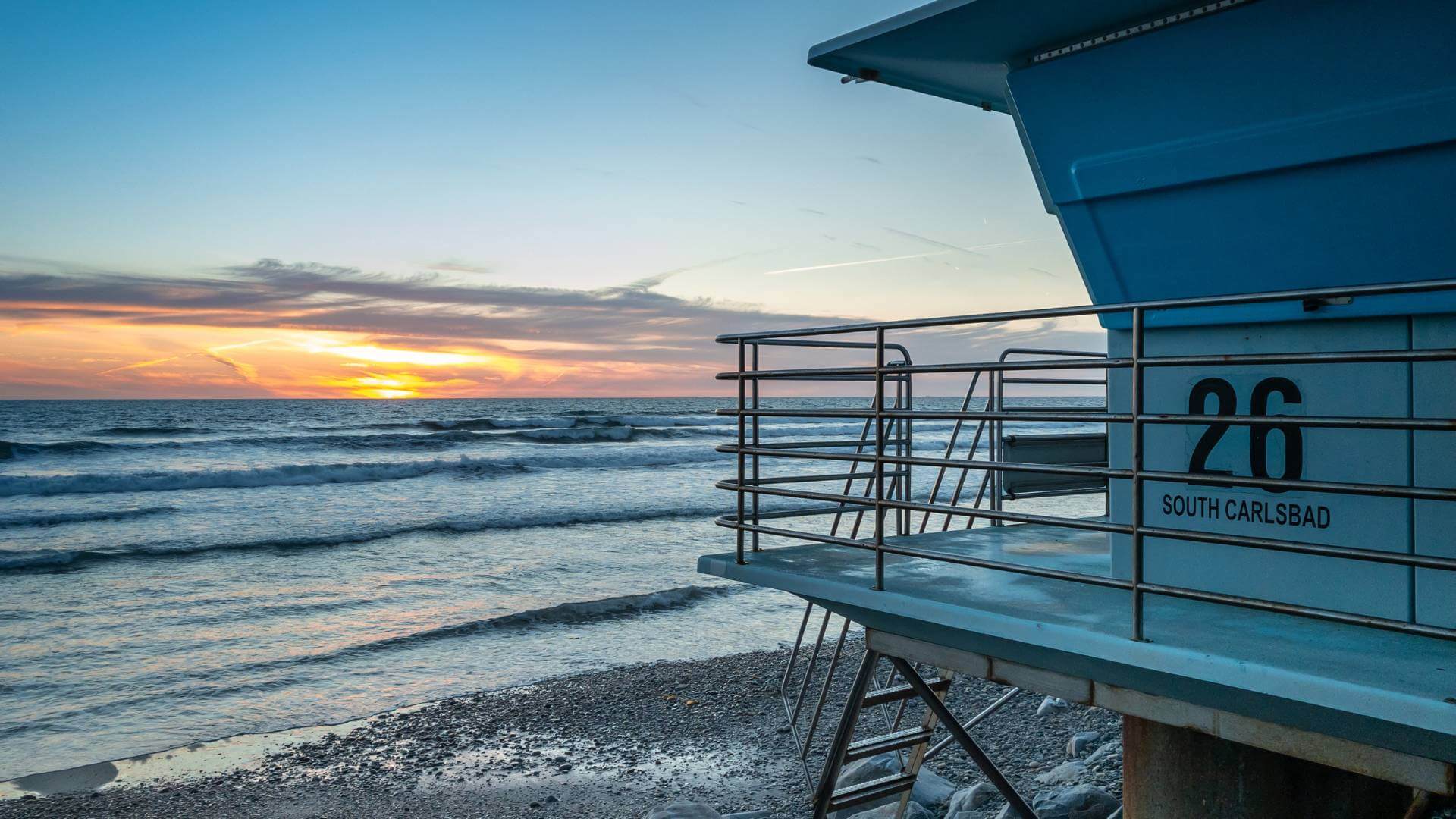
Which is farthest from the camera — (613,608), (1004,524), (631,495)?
(631,495)

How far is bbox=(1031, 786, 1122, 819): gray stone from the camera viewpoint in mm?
5910

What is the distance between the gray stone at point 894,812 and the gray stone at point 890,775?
15 centimetres

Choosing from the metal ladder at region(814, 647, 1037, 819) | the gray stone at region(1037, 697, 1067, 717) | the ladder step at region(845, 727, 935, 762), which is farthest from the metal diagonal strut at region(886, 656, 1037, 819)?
the gray stone at region(1037, 697, 1067, 717)

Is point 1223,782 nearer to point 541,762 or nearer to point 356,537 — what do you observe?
point 541,762

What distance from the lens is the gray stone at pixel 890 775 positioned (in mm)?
6707

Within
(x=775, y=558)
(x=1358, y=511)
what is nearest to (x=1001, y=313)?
(x=1358, y=511)

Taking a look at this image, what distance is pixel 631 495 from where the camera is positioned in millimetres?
26250

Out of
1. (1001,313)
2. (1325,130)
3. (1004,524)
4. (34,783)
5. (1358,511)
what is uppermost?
(1325,130)

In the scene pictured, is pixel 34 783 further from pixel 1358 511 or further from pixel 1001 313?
pixel 1358 511

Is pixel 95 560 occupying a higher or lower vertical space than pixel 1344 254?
lower

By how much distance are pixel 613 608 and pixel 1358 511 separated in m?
10.8

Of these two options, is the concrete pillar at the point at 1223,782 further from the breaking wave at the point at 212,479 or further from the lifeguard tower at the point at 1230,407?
the breaking wave at the point at 212,479

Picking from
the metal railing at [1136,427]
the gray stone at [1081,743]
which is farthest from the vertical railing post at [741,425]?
the gray stone at [1081,743]

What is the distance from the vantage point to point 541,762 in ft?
26.2
